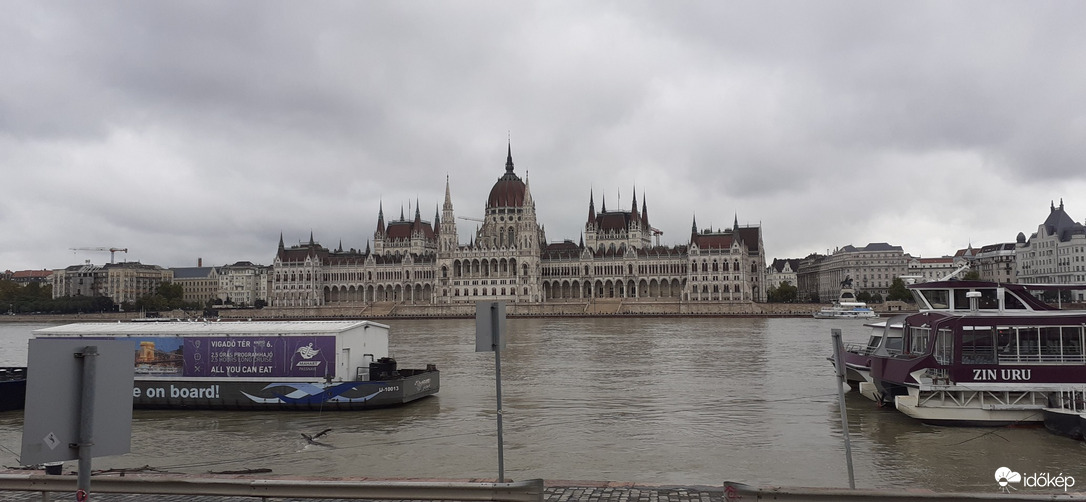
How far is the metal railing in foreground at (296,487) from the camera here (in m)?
8.84

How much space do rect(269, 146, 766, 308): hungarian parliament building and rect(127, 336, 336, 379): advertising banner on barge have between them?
108 metres

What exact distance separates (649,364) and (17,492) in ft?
102

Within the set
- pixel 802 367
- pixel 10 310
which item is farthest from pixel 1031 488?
pixel 10 310

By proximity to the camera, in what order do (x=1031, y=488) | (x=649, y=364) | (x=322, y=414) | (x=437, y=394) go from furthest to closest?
(x=649, y=364) → (x=437, y=394) → (x=322, y=414) → (x=1031, y=488)

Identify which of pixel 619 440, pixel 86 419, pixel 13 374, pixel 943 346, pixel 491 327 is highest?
pixel 491 327

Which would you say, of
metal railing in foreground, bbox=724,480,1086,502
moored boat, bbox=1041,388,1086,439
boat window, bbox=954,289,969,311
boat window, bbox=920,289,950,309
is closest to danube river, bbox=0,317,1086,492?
moored boat, bbox=1041,388,1086,439

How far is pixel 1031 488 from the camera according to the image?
12641mm

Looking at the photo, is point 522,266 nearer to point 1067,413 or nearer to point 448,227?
point 448,227

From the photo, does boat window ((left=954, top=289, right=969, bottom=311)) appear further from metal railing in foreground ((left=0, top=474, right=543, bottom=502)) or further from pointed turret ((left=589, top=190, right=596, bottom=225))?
pointed turret ((left=589, top=190, right=596, bottom=225))

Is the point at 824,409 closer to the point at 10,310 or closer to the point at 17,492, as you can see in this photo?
the point at 17,492

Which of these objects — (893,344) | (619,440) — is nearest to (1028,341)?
(893,344)

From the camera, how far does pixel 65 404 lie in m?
5.09

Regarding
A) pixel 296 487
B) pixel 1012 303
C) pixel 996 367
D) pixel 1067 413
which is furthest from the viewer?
pixel 1012 303

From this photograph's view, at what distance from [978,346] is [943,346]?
776mm
